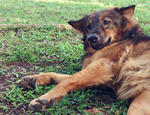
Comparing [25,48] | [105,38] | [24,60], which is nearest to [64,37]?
[25,48]

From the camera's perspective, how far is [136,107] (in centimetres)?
279

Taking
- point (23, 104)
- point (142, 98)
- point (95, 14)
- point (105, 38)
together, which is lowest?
point (23, 104)

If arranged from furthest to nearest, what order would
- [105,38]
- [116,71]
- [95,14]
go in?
[95,14], [105,38], [116,71]

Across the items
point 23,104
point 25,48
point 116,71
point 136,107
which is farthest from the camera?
point 25,48

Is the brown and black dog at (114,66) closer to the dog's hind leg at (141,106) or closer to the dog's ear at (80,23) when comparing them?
the dog's hind leg at (141,106)

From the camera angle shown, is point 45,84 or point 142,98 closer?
point 142,98

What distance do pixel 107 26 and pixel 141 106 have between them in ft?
6.05

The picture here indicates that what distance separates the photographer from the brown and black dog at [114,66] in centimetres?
306

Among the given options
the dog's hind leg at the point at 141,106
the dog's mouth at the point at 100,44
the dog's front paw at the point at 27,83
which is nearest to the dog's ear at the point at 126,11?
the dog's mouth at the point at 100,44

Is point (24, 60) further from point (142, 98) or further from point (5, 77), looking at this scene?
point (142, 98)

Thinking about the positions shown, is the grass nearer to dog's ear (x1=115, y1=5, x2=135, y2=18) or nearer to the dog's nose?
the dog's nose

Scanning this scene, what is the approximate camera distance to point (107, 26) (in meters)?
4.13

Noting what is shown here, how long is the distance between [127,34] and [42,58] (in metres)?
1.99

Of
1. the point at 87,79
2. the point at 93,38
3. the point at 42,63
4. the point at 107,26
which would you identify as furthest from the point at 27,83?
the point at 107,26
